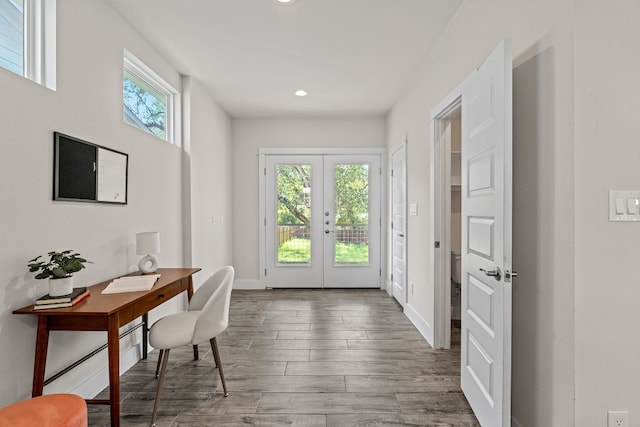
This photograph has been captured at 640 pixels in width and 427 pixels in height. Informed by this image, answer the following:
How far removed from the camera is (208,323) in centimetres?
212

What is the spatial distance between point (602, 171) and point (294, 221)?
4.16 meters

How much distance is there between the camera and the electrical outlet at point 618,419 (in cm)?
135

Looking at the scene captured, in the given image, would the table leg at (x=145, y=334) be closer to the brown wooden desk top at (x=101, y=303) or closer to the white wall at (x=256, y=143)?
the brown wooden desk top at (x=101, y=303)

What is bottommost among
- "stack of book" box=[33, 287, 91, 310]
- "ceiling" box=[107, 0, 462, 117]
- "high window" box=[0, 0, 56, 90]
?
"stack of book" box=[33, 287, 91, 310]

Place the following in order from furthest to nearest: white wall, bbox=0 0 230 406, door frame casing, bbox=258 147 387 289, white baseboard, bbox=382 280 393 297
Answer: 1. door frame casing, bbox=258 147 387 289
2. white baseboard, bbox=382 280 393 297
3. white wall, bbox=0 0 230 406

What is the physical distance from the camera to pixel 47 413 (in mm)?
1201

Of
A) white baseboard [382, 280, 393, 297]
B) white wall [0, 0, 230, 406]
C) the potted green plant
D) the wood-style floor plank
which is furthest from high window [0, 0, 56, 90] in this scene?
white baseboard [382, 280, 393, 297]

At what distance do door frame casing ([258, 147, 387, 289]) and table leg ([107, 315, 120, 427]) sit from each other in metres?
3.47

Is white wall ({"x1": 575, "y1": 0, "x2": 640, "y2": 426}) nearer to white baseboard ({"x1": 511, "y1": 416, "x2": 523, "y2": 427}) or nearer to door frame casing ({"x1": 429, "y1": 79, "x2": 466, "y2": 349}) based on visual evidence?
white baseboard ({"x1": 511, "y1": 416, "x2": 523, "y2": 427})

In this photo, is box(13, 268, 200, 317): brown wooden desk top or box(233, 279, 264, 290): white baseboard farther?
box(233, 279, 264, 290): white baseboard

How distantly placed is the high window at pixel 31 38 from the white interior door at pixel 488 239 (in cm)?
242

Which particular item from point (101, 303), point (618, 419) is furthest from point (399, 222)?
point (101, 303)

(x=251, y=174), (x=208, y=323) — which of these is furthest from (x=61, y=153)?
(x=251, y=174)

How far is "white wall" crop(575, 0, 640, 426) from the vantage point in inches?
52.1
